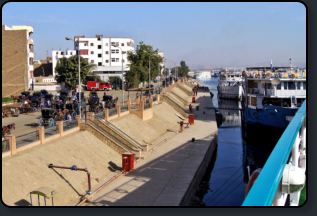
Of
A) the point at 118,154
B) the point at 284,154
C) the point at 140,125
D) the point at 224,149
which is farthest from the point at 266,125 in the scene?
the point at 284,154

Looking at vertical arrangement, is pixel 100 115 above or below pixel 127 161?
above

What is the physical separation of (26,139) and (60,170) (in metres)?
2.51

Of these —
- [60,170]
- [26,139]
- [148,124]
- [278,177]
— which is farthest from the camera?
[148,124]

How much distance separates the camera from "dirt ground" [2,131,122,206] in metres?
13.1

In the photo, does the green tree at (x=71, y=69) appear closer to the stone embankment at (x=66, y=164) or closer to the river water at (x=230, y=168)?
the river water at (x=230, y=168)

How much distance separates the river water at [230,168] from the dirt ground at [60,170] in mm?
5902

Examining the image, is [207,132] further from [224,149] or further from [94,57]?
[94,57]

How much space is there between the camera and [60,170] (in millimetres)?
15734

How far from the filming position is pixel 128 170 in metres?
18.6

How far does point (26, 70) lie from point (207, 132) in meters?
30.4

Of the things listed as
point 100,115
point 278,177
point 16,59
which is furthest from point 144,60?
point 278,177

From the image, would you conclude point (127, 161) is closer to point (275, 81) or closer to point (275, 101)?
point (275, 81)

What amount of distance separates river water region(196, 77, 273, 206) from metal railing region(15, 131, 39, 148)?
931 centimetres

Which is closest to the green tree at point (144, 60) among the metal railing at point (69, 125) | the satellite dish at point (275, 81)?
the satellite dish at point (275, 81)
